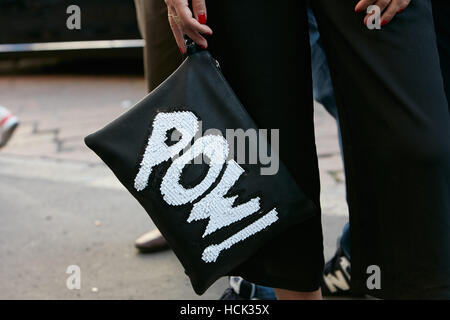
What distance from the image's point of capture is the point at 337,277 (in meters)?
1.69

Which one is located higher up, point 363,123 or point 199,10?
point 199,10

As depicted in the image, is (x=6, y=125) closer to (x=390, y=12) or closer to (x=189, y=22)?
(x=189, y=22)

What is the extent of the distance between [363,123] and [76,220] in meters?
1.54

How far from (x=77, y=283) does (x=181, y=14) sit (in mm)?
1063

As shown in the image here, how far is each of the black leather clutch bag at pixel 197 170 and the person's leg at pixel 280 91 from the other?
0.09 metres

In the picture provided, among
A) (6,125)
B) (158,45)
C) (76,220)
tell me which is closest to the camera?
A: (158,45)

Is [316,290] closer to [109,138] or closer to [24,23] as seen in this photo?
[109,138]

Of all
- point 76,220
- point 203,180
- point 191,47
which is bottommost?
point 76,220

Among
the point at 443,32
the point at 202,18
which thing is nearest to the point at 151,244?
the point at 202,18

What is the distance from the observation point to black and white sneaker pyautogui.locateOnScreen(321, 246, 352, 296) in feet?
5.47

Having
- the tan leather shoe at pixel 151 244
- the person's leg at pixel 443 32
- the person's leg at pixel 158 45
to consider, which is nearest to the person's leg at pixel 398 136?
the person's leg at pixel 443 32

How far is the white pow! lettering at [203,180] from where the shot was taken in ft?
3.60

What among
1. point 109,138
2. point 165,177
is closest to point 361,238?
point 165,177

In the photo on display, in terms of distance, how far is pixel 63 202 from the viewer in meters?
2.55
